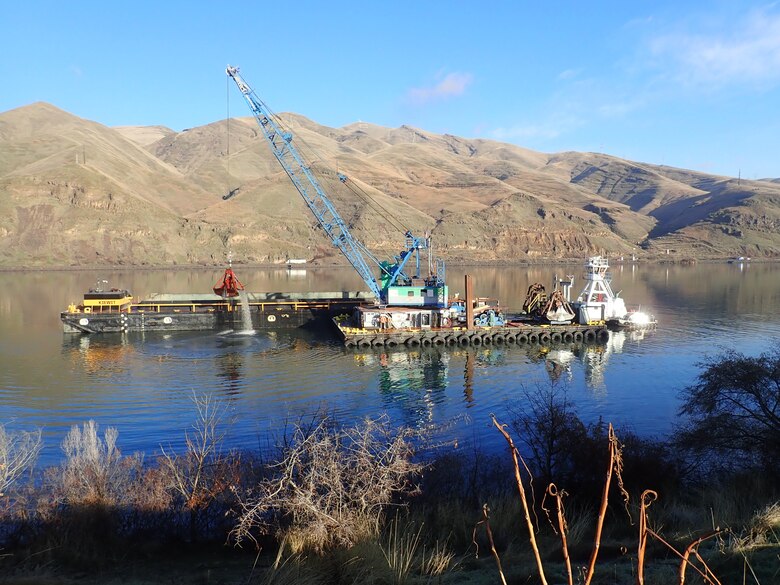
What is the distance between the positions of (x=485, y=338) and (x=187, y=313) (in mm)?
24177

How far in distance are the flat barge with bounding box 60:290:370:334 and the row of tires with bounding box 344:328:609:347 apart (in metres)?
10.4

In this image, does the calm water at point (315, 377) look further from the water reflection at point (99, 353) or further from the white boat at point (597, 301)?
the white boat at point (597, 301)

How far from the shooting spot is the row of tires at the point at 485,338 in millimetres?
39312

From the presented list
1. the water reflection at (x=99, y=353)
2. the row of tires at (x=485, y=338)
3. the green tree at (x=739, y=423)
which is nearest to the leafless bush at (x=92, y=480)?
the green tree at (x=739, y=423)

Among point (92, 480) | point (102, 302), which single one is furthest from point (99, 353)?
point (92, 480)

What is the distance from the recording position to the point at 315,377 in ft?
102

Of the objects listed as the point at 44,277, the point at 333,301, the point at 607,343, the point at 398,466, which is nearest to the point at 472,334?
the point at 607,343

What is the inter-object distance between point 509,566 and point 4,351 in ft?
129

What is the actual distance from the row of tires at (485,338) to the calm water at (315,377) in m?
0.98

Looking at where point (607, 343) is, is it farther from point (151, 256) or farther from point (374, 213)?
point (374, 213)

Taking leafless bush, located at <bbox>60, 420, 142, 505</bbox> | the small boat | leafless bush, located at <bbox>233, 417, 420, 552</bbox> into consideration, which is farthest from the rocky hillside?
leafless bush, located at <bbox>233, 417, 420, 552</bbox>

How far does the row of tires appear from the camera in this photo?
1548 inches

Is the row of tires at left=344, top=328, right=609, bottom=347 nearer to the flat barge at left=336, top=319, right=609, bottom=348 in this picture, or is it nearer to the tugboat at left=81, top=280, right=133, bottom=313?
the flat barge at left=336, top=319, right=609, bottom=348

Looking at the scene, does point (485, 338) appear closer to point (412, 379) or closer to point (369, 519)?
point (412, 379)
